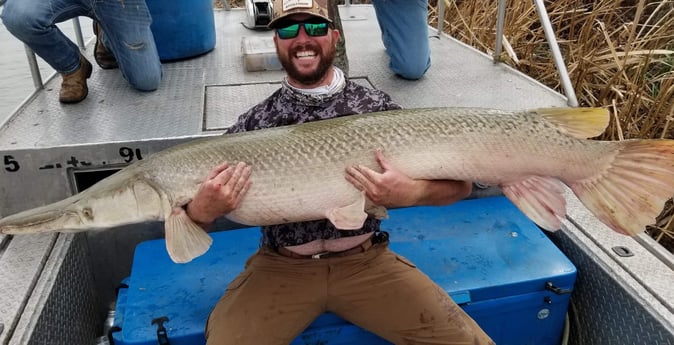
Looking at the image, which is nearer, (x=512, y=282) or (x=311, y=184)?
(x=311, y=184)

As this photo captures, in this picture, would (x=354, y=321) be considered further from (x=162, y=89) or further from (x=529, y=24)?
(x=529, y=24)

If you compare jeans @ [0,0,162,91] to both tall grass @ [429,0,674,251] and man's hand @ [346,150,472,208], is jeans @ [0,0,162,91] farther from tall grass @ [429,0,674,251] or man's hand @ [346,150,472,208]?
tall grass @ [429,0,674,251]

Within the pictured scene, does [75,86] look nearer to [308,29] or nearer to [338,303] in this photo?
[308,29]

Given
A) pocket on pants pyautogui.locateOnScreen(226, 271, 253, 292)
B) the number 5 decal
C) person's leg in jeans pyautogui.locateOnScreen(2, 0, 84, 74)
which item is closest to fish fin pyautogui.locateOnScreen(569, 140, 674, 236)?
pocket on pants pyautogui.locateOnScreen(226, 271, 253, 292)

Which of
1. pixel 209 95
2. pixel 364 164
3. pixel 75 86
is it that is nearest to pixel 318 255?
pixel 364 164

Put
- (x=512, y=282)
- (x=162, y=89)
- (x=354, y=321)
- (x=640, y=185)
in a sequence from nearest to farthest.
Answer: (x=640, y=185) → (x=354, y=321) → (x=512, y=282) → (x=162, y=89)

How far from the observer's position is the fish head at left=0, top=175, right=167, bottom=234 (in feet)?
6.59

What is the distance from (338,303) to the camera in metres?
2.27

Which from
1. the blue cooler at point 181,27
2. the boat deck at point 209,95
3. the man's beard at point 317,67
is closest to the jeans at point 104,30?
the boat deck at point 209,95

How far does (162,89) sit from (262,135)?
1.93 metres

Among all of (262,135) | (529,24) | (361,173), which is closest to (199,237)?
(262,135)

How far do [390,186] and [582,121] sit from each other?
28.3 inches

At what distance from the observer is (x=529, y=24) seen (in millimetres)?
6023

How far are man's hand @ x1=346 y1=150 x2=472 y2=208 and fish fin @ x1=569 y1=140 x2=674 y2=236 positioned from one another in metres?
0.54
